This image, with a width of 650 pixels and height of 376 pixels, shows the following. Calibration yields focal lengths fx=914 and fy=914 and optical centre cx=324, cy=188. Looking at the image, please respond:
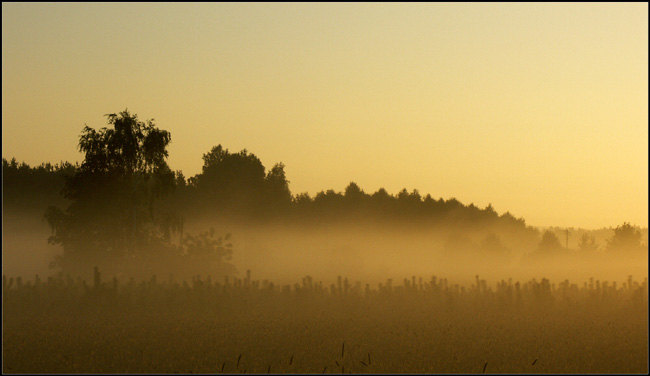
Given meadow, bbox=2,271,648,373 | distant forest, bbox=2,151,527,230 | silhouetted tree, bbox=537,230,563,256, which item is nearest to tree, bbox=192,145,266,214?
distant forest, bbox=2,151,527,230

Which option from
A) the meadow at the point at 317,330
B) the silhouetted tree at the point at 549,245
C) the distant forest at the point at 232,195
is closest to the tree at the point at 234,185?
the distant forest at the point at 232,195

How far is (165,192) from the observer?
42.2 m

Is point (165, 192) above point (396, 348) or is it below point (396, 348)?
above

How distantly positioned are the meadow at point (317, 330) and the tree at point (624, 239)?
20.9 meters

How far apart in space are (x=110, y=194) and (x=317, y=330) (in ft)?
64.8

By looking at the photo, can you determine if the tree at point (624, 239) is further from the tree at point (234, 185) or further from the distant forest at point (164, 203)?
the tree at point (234, 185)

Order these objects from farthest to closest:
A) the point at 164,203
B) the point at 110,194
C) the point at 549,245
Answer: the point at 549,245
the point at 164,203
the point at 110,194

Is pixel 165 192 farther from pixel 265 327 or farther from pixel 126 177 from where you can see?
pixel 265 327

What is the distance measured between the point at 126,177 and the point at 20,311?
1211 cm

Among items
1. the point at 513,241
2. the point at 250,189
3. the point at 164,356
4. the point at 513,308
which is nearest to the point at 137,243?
the point at 513,308

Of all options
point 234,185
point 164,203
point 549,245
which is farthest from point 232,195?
point 549,245

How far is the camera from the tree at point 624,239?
56.3 metres

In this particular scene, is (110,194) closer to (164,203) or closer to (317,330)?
(317,330)

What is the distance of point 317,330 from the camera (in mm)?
23312
